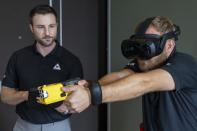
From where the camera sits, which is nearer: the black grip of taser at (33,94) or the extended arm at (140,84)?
the extended arm at (140,84)

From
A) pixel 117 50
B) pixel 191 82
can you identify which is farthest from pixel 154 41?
pixel 117 50

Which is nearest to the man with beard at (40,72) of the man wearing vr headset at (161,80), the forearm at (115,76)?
the forearm at (115,76)

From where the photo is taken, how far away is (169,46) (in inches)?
56.1

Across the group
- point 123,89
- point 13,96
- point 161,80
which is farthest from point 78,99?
point 13,96

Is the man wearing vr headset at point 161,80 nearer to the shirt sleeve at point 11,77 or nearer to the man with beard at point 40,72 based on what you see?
the man with beard at point 40,72

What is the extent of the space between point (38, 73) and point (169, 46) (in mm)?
1008

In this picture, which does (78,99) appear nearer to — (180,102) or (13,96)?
(180,102)

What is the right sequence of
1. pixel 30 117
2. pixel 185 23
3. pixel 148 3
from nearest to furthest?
1. pixel 30 117
2. pixel 185 23
3. pixel 148 3

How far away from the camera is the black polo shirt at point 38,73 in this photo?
209 centimetres

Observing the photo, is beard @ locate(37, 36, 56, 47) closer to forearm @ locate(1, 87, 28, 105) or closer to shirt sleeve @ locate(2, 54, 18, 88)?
shirt sleeve @ locate(2, 54, 18, 88)

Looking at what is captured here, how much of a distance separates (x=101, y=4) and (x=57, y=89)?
2344 millimetres

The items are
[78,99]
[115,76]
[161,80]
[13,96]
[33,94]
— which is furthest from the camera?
[13,96]

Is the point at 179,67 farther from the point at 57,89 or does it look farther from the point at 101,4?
the point at 101,4

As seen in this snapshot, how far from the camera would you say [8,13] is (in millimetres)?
2947
